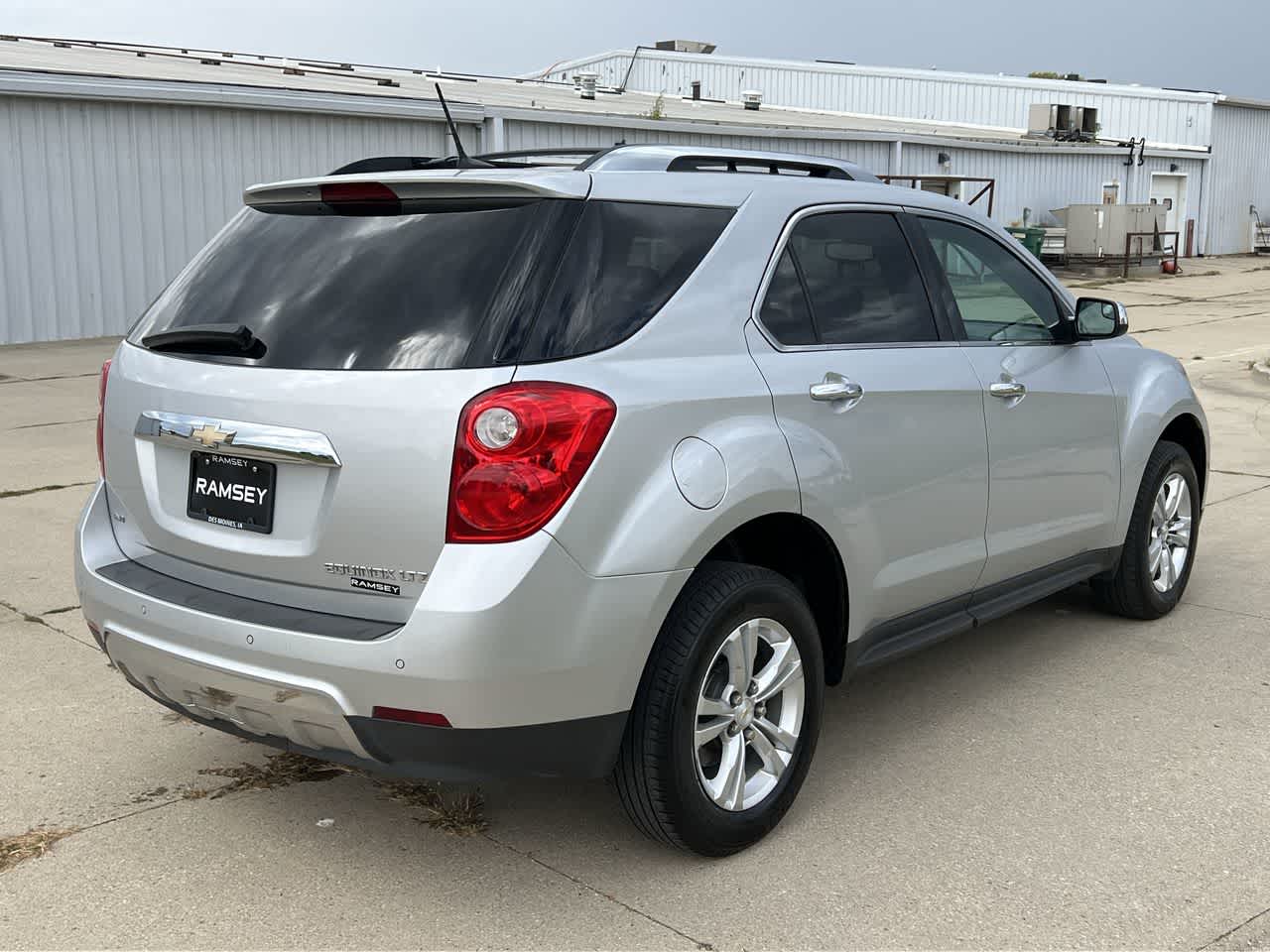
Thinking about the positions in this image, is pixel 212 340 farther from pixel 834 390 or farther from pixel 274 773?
pixel 834 390

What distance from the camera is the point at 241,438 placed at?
3242 millimetres

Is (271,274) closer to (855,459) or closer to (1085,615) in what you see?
(855,459)

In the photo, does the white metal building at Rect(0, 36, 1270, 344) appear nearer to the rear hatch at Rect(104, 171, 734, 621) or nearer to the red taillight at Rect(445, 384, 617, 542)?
the rear hatch at Rect(104, 171, 734, 621)

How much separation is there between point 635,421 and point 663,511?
223mm

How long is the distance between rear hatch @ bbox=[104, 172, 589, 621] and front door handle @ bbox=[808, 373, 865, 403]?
0.85 metres

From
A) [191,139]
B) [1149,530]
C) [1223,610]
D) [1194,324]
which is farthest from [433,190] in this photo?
[1194,324]

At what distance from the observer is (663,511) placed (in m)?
3.20

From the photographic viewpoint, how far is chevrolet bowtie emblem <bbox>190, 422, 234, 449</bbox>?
328 centimetres

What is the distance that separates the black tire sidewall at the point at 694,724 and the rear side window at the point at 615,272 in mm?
743

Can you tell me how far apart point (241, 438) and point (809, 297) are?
1613mm

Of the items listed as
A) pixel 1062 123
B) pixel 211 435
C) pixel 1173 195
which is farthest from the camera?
pixel 1173 195

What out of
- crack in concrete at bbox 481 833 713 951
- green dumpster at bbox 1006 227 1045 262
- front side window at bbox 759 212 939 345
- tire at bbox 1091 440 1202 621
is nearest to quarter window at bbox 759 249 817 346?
front side window at bbox 759 212 939 345

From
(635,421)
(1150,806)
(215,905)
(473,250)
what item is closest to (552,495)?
(635,421)

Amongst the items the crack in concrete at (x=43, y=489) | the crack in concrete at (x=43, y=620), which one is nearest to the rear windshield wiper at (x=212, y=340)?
the crack in concrete at (x=43, y=620)
